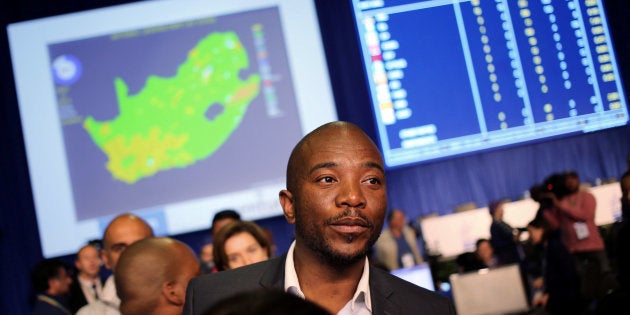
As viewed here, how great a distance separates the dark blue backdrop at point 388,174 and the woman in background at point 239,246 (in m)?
4.03

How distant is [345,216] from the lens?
1.85m

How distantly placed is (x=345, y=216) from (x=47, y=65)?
17.5 ft

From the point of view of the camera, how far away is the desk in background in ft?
22.7

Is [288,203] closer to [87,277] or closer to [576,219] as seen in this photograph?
[87,277]

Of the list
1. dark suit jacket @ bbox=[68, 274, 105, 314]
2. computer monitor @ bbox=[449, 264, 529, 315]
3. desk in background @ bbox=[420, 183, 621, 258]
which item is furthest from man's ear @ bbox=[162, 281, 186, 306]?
desk in background @ bbox=[420, 183, 621, 258]

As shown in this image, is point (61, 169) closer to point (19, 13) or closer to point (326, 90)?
point (19, 13)

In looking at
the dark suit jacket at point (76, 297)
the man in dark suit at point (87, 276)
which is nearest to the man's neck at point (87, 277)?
the man in dark suit at point (87, 276)

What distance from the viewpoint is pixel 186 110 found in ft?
21.9

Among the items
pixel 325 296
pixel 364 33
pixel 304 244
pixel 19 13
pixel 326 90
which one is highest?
pixel 19 13

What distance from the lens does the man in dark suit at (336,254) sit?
186cm

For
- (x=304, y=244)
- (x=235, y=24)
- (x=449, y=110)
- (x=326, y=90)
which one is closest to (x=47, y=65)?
(x=235, y=24)

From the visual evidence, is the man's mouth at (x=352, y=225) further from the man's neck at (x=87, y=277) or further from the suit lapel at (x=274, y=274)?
the man's neck at (x=87, y=277)

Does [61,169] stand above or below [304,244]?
above

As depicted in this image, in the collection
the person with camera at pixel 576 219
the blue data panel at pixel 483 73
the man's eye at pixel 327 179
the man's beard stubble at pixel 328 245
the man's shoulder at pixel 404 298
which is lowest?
the person with camera at pixel 576 219
